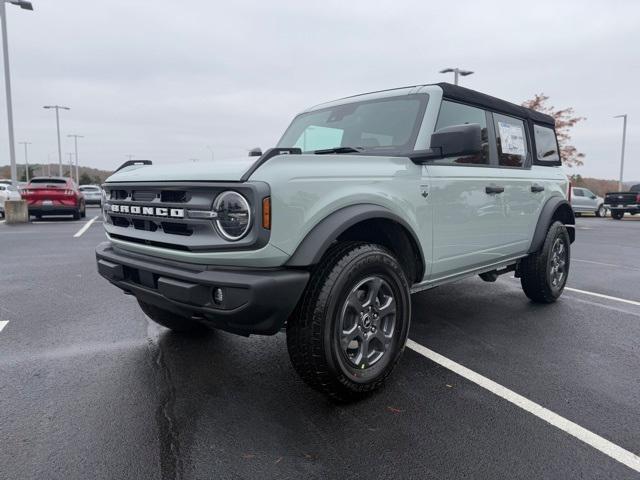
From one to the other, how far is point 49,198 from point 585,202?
82.5ft

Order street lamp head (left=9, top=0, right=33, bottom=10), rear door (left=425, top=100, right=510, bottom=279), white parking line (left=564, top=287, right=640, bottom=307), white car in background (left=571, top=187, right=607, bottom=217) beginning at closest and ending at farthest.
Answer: rear door (left=425, top=100, right=510, bottom=279)
white parking line (left=564, top=287, right=640, bottom=307)
street lamp head (left=9, top=0, right=33, bottom=10)
white car in background (left=571, top=187, right=607, bottom=217)

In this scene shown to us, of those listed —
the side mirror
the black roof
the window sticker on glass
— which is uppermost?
the black roof

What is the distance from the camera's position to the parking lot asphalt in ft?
7.00

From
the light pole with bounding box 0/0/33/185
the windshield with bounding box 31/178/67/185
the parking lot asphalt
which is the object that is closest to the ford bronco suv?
the parking lot asphalt

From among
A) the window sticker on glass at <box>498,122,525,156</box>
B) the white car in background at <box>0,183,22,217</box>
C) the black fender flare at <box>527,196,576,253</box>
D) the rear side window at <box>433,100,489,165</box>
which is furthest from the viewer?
the white car in background at <box>0,183,22,217</box>

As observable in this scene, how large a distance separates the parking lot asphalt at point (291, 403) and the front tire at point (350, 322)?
0.19m

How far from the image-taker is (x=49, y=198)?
15.4 m

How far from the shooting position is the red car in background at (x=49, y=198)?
50.2 ft

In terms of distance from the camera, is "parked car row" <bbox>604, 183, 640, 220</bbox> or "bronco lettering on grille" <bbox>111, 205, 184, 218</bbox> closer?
"bronco lettering on grille" <bbox>111, 205, 184, 218</bbox>

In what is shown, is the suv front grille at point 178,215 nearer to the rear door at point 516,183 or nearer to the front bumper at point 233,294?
the front bumper at point 233,294

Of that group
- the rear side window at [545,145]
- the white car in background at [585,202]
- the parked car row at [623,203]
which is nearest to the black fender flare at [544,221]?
the rear side window at [545,145]

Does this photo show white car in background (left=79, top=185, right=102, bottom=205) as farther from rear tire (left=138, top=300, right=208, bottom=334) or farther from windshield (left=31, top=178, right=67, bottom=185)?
rear tire (left=138, top=300, right=208, bottom=334)

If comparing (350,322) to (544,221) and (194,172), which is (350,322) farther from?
(544,221)

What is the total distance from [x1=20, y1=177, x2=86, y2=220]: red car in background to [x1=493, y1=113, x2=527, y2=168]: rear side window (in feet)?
48.4
